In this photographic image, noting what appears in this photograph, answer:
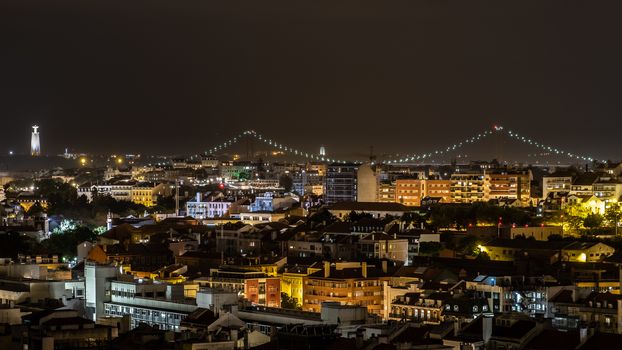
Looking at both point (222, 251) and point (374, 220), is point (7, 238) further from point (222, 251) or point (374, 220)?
point (374, 220)

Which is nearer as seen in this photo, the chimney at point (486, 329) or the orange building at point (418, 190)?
the chimney at point (486, 329)

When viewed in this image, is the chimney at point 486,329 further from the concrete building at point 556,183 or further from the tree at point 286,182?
the tree at point 286,182

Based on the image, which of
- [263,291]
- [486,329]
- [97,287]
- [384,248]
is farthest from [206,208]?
[486,329]

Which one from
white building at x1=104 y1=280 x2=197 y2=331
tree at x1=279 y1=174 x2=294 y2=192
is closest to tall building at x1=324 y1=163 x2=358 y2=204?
tree at x1=279 y1=174 x2=294 y2=192

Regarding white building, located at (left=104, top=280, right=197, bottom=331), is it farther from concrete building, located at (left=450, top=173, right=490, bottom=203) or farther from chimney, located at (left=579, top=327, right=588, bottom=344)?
concrete building, located at (left=450, top=173, right=490, bottom=203)

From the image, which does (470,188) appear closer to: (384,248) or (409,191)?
(409,191)

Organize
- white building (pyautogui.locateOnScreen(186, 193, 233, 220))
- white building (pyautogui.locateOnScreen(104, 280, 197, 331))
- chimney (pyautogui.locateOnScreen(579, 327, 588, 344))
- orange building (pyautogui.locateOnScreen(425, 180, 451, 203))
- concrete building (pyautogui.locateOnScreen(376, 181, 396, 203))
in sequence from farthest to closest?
concrete building (pyautogui.locateOnScreen(376, 181, 396, 203)) < white building (pyautogui.locateOnScreen(186, 193, 233, 220)) < orange building (pyautogui.locateOnScreen(425, 180, 451, 203)) < white building (pyautogui.locateOnScreen(104, 280, 197, 331)) < chimney (pyautogui.locateOnScreen(579, 327, 588, 344))

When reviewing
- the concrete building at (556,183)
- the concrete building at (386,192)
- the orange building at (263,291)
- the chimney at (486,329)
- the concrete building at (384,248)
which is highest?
the concrete building at (556,183)

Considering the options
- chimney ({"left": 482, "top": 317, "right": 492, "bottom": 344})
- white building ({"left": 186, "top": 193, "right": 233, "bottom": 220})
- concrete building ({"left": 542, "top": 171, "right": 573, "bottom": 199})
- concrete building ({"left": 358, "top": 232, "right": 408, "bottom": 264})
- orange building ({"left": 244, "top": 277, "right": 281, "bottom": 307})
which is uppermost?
concrete building ({"left": 542, "top": 171, "right": 573, "bottom": 199})

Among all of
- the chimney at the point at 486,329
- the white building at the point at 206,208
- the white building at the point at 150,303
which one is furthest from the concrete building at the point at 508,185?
the chimney at the point at 486,329
